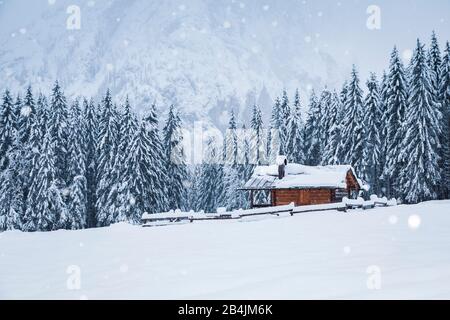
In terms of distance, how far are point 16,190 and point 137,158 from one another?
1149cm

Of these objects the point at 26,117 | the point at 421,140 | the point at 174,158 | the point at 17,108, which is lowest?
the point at 174,158

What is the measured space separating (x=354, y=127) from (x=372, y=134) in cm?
202

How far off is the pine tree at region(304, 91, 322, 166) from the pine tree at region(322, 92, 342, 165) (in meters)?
3.94

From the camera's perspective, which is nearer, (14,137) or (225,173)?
(14,137)

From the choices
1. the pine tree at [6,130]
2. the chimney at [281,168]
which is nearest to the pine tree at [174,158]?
the pine tree at [6,130]

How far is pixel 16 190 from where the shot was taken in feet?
133

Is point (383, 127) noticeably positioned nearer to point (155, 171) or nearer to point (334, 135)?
point (334, 135)

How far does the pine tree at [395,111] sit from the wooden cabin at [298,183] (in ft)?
28.4

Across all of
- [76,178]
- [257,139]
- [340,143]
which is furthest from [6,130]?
[257,139]

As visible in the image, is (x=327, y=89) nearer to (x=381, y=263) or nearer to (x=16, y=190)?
(x=16, y=190)

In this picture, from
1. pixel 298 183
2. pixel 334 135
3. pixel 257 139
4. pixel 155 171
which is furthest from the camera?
pixel 257 139

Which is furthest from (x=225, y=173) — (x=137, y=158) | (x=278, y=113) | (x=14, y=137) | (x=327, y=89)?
(x=14, y=137)

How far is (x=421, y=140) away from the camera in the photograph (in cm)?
3703
